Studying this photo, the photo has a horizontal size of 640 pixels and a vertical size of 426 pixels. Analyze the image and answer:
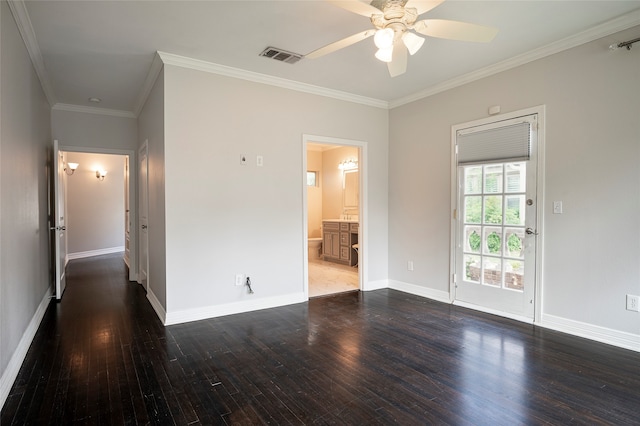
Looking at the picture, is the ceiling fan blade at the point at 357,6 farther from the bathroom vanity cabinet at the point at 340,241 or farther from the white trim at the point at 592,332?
the bathroom vanity cabinet at the point at 340,241

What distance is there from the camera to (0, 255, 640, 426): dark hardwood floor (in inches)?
79.0

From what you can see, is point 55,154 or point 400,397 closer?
point 400,397

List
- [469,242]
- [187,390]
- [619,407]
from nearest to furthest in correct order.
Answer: [619,407] < [187,390] < [469,242]

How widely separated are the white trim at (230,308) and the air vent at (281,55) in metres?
2.64

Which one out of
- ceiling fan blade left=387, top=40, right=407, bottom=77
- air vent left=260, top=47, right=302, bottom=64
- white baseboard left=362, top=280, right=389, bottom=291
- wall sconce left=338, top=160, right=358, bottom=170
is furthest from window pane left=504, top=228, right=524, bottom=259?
wall sconce left=338, top=160, right=358, bottom=170

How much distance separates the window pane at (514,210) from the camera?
357 cm

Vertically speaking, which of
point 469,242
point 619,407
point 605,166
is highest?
point 605,166

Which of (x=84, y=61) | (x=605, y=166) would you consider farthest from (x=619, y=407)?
(x=84, y=61)

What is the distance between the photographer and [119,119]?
5.45 m

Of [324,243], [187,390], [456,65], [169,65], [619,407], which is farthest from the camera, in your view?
[324,243]

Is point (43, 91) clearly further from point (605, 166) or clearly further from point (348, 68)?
point (605, 166)

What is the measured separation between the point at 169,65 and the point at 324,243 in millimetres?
4621

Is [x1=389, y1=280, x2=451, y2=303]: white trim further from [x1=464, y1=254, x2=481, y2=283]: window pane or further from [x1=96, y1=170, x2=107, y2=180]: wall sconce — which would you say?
[x1=96, y1=170, x2=107, y2=180]: wall sconce

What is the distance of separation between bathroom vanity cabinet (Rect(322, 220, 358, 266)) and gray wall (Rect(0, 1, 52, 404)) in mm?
4584
